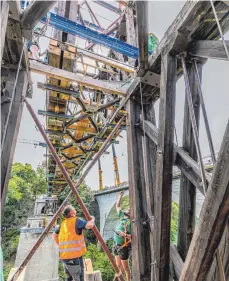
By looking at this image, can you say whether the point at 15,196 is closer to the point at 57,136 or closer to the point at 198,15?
the point at 57,136

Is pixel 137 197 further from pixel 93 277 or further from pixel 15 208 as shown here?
pixel 15 208

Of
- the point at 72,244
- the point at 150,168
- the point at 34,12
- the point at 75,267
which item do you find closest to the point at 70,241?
the point at 72,244

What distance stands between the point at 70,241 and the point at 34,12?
3715 millimetres

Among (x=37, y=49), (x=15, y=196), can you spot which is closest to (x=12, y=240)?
(x=15, y=196)

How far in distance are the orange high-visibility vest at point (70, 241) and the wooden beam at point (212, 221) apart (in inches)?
108

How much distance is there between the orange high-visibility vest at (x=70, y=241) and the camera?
12.3 feet

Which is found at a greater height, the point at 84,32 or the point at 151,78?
the point at 84,32

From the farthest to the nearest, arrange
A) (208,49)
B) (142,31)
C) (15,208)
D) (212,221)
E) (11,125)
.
A: (15,208) < (11,125) < (142,31) < (208,49) < (212,221)

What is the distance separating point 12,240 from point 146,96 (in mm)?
20358

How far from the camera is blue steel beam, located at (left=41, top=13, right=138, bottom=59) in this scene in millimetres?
2762

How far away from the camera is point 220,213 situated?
1.27m

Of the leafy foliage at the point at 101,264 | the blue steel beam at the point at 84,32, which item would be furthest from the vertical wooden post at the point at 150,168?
the leafy foliage at the point at 101,264

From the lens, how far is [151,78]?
2637 mm

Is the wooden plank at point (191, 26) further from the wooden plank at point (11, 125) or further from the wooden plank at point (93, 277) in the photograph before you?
the wooden plank at point (93, 277)
